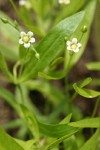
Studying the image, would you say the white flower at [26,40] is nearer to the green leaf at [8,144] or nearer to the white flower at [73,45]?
the white flower at [73,45]

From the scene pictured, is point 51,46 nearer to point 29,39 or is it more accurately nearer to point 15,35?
point 29,39

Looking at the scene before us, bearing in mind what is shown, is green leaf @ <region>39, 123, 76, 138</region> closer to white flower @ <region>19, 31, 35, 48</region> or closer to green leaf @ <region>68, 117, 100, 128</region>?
green leaf @ <region>68, 117, 100, 128</region>

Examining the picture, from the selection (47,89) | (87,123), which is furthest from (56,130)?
(47,89)

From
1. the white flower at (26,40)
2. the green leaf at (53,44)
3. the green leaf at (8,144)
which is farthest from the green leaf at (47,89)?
the green leaf at (8,144)

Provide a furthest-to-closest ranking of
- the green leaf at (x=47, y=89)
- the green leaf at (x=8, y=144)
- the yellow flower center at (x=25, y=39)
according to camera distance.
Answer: the green leaf at (x=47, y=89)
the yellow flower center at (x=25, y=39)
the green leaf at (x=8, y=144)

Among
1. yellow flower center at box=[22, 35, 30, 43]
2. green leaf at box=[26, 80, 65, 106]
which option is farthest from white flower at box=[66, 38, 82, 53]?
green leaf at box=[26, 80, 65, 106]

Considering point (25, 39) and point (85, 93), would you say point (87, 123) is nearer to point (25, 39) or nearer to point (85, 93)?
point (85, 93)
